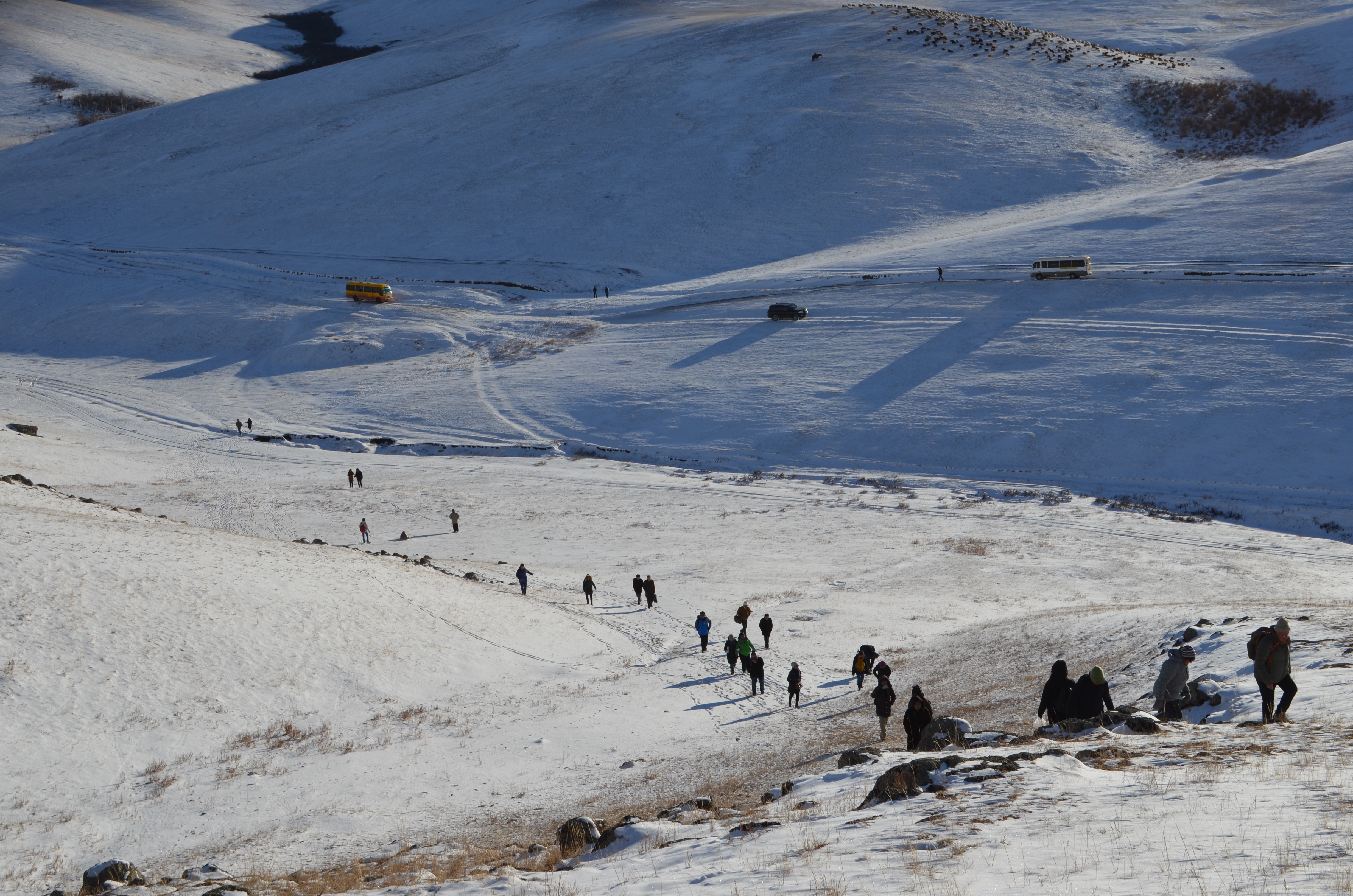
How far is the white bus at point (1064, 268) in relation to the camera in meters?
54.0

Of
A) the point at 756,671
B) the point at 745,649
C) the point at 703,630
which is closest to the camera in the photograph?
the point at 756,671

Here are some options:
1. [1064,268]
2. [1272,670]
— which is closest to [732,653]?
[1272,670]

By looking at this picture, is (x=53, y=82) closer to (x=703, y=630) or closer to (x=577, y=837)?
(x=703, y=630)

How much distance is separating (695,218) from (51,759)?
65.6 metres

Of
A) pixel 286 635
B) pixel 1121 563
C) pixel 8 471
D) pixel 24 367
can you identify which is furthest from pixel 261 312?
pixel 1121 563

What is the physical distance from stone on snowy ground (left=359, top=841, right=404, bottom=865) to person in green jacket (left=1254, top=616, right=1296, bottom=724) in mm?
10957

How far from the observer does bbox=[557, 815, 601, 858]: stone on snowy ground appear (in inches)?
414

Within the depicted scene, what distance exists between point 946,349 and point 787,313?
31.7 ft

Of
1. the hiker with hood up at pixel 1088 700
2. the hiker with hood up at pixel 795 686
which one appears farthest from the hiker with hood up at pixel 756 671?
the hiker with hood up at pixel 1088 700

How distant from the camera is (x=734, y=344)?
55.4m

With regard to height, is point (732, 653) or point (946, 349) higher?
point (946, 349)

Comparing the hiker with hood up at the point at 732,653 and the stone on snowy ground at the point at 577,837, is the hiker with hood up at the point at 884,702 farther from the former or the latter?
the stone on snowy ground at the point at 577,837

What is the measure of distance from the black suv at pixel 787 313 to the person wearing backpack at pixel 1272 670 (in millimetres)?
45138

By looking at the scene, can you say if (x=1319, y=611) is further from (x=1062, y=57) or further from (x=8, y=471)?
(x=1062, y=57)
